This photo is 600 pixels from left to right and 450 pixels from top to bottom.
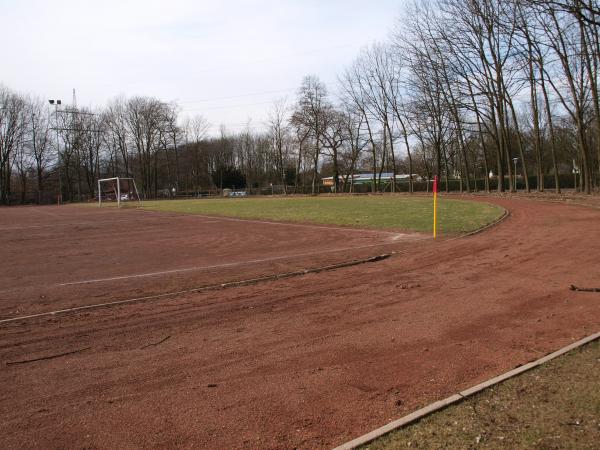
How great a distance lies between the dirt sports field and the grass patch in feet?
1.24

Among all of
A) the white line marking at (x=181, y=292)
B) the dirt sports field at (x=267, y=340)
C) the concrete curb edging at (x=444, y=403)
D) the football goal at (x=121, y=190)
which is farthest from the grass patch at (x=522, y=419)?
the football goal at (x=121, y=190)

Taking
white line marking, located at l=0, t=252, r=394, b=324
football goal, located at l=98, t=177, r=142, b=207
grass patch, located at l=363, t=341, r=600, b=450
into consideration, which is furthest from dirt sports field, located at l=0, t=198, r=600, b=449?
football goal, located at l=98, t=177, r=142, b=207

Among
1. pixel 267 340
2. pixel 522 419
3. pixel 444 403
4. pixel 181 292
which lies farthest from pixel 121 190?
pixel 522 419

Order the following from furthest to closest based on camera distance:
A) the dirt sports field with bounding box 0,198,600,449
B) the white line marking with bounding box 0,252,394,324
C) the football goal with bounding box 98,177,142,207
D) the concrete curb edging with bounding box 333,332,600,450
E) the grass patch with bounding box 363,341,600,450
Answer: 1. the football goal with bounding box 98,177,142,207
2. the white line marking with bounding box 0,252,394,324
3. the dirt sports field with bounding box 0,198,600,449
4. the concrete curb edging with bounding box 333,332,600,450
5. the grass patch with bounding box 363,341,600,450

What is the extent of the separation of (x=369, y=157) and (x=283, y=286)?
7118cm

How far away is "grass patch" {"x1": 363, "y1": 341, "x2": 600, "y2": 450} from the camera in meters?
3.30

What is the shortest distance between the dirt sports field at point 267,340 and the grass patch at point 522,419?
38 centimetres

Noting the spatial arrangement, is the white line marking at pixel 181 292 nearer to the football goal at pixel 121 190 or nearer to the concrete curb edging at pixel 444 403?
the concrete curb edging at pixel 444 403

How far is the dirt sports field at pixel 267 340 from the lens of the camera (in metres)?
3.96

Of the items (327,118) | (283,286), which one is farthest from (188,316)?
(327,118)

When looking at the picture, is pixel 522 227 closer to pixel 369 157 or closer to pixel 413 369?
pixel 413 369

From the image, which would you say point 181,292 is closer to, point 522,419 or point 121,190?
point 522,419

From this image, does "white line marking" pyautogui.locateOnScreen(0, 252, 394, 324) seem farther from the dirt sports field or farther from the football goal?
the football goal

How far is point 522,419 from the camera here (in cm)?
357
